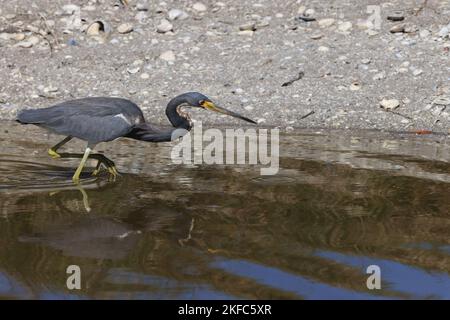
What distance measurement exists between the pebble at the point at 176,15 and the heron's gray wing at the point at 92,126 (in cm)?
476

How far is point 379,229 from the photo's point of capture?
6930mm

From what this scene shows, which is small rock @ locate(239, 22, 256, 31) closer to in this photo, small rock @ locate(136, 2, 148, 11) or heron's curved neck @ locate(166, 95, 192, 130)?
small rock @ locate(136, 2, 148, 11)

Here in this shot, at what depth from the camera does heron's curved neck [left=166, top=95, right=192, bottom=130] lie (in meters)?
9.26

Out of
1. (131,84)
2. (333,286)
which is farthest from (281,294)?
(131,84)

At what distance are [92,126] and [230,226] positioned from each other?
246cm

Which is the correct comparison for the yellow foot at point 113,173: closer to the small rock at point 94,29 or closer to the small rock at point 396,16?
the small rock at point 94,29

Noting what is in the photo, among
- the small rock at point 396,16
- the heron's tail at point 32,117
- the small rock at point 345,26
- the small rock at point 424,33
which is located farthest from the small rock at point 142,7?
the heron's tail at point 32,117

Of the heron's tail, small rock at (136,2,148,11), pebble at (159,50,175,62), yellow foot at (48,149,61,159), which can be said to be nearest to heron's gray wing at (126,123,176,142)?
yellow foot at (48,149,61,159)

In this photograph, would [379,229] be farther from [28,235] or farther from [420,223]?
[28,235]

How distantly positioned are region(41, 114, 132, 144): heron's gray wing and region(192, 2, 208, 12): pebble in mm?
5049

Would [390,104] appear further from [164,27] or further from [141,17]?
[141,17]

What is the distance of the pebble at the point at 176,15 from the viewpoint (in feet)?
43.9

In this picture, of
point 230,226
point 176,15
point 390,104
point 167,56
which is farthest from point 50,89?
point 230,226

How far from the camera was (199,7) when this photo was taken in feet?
44.6
